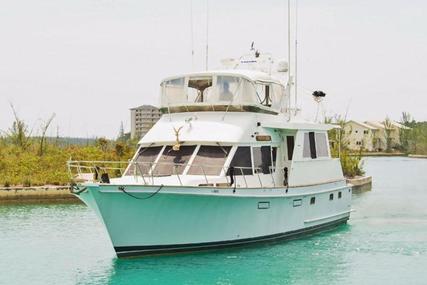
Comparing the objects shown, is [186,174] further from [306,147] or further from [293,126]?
[306,147]

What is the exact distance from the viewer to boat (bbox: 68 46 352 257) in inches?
631

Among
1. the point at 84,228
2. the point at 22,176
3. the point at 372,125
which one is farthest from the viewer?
the point at 372,125

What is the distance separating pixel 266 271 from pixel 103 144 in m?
26.9

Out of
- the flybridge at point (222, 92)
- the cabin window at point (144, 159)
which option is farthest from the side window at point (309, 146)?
the cabin window at point (144, 159)

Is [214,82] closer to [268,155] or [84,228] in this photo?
[268,155]

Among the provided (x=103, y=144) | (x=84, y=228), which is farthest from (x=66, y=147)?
(x=84, y=228)

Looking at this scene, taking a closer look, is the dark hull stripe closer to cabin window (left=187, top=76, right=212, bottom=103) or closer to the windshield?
the windshield

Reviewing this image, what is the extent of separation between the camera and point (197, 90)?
19.8 metres

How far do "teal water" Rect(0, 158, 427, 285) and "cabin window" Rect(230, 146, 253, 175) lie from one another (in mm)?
2084

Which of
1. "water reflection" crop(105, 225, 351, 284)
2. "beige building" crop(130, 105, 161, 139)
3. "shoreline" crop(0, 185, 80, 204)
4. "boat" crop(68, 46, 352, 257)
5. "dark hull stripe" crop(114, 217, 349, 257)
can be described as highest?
"beige building" crop(130, 105, 161, 139)

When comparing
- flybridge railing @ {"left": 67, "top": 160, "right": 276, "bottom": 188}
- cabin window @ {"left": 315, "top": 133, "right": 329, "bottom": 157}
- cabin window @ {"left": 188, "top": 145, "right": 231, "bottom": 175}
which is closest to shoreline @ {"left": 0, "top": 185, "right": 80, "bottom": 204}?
cabin window @ {"left": 315, "top": 133, "right": 329, "bottom": 157}

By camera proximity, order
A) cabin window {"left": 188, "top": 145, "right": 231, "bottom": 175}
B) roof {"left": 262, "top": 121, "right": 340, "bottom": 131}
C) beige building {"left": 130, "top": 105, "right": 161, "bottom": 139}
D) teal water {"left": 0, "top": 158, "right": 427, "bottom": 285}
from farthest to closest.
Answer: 1. beige building {"left": 130, "top": 105, "right": 161, "bottom": 139}
2. roof {"left": 262, "top": 121, "right": 340, "bottom": 131}
3. cabin window {"left": 188, "top": 145, "right": 231, "bottom": 175}
4. teal water {"left": 0, "top": 158, "right": 427, "bottom": 285}

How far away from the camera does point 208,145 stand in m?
17.9

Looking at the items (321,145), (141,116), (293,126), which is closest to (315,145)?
(321,145)
